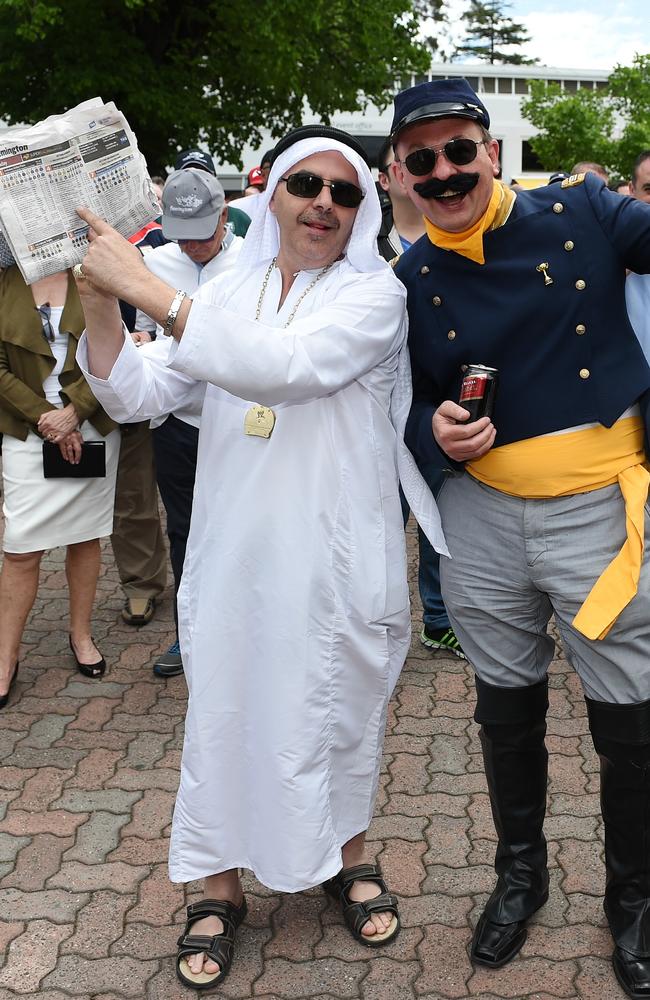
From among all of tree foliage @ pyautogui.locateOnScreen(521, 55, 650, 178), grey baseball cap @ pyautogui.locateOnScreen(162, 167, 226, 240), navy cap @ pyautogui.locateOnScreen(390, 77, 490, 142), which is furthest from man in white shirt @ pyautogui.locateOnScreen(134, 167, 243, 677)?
tree foliage @ pyautogui.locateOnScreen(521, 55, 650, 178)

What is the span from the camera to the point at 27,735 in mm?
4203

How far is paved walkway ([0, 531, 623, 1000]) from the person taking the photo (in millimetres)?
2756

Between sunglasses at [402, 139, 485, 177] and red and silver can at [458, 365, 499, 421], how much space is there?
0.47 m

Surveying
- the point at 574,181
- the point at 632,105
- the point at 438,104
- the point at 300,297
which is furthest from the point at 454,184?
the point at 632,105

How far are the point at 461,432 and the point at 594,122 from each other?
3637 cm

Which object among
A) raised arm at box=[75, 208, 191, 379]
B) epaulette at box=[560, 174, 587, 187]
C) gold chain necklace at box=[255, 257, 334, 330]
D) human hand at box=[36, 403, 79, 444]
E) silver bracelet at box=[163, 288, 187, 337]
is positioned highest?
epaulette at box=[560, 174, 587, 187]

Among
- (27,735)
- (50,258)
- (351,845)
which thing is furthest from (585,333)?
(27,735)

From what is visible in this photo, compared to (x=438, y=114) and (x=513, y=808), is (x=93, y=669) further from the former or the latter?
(x=438, y=114)

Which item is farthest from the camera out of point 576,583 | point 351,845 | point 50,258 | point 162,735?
point 162,735

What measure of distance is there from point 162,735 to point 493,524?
2.07 metres

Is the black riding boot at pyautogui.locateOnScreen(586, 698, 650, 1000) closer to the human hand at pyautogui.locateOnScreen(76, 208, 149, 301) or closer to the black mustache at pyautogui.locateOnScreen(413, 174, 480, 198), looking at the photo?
the black mustache at pyautogui.locateOnScreen(413, 174, 480, 198)

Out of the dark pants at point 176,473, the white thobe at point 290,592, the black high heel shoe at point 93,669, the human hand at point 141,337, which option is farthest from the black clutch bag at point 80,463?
the white thobe at point 290,592

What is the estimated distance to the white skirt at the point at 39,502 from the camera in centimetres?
442

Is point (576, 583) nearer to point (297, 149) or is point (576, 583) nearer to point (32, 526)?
point (297, 149)
